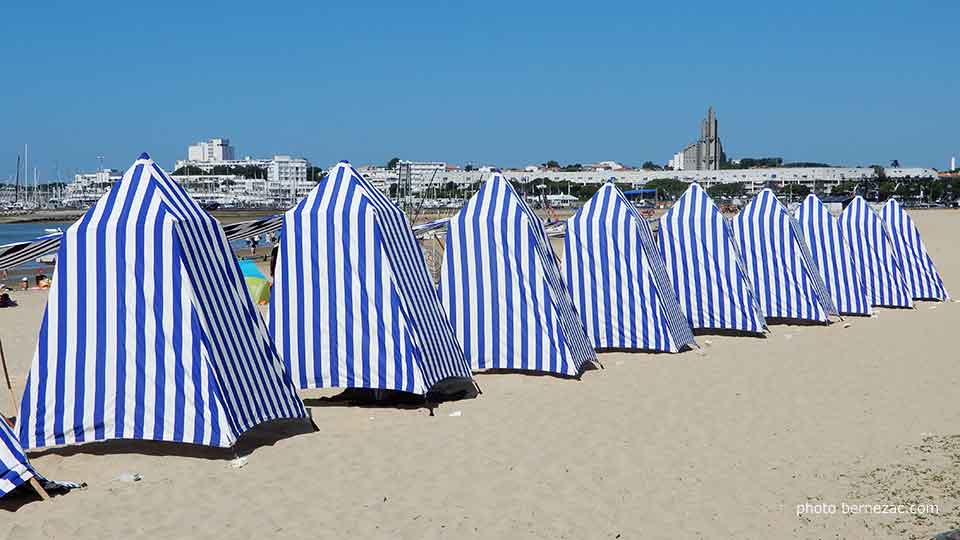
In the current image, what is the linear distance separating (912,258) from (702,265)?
6.85 m

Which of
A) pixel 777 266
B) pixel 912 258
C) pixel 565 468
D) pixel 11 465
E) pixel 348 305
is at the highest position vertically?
pixel 348 305

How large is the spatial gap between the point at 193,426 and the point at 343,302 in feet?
7.35

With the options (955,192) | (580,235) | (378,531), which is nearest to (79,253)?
(378,531)

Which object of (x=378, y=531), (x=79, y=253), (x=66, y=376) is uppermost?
(x=79, y=253)

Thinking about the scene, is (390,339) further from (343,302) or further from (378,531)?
(378,531)

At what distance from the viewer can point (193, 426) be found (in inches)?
304

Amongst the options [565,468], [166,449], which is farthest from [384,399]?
[565,468]

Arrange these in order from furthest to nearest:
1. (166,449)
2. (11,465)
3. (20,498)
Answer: (166,449)
(20,498)
(11,465)

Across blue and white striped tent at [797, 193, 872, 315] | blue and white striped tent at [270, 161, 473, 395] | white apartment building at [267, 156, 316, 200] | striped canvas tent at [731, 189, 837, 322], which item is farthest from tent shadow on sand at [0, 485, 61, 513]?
white apartment building at [267, 156, 316, 200]

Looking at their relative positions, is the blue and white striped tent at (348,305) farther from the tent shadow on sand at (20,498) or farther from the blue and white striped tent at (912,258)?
the blue and white striped tent at (912,258)

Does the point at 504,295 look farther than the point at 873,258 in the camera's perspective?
No

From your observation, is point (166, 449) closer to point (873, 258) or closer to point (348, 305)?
point (348, 305)

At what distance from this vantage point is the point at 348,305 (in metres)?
9.65

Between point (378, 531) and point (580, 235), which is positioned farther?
point (580, 235)
